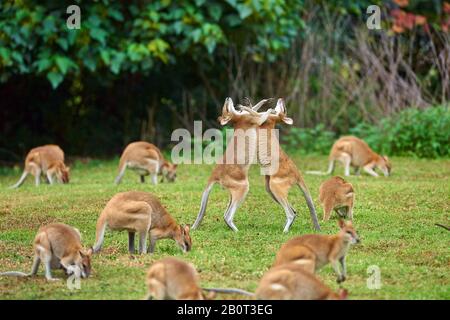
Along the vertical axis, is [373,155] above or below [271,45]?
below

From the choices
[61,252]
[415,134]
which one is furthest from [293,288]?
[415,134]

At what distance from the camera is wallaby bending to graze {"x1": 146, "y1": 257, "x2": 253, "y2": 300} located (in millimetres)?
6484

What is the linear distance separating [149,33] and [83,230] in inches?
254

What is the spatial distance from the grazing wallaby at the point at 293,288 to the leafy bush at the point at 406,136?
961 centimetres

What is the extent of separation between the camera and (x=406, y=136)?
1591 centimetres

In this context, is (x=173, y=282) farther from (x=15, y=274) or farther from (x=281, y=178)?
(x=281, y=178)

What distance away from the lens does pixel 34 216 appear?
10812mm

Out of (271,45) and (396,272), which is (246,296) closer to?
(396,272)

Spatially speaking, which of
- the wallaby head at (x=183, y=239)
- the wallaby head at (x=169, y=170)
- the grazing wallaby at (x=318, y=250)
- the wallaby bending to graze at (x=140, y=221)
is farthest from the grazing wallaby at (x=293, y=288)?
the wallaby head at (x=169, y=170)

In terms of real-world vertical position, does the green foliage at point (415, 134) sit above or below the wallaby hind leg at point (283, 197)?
above

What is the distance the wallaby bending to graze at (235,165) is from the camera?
392 inches

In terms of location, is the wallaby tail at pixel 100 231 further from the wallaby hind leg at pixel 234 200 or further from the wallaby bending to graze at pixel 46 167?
the wallaby bending to graze at pixel 46 167

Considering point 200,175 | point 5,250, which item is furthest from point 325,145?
point 5,250

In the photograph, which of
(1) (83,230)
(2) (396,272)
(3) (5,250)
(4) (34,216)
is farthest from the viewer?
(4) (34,216)
